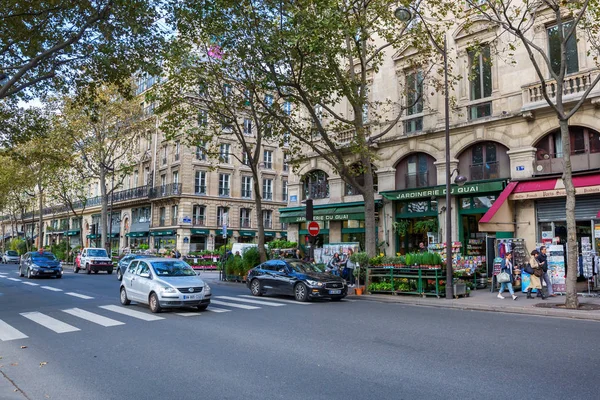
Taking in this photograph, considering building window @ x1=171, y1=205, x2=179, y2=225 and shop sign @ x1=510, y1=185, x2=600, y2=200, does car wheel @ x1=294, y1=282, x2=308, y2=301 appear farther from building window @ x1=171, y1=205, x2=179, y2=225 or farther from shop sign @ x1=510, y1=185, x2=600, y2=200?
building window @ x1=171, y1=205, x2=179, y2=225

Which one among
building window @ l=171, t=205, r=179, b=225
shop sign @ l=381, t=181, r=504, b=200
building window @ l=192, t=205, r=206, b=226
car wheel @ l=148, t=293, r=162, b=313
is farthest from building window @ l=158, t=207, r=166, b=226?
car wheel @ l=148, t=293, r=162, b=313

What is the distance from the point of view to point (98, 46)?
550 inches

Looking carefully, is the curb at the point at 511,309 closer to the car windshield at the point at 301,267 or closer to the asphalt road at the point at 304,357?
the asphalt road at the point at 304,357

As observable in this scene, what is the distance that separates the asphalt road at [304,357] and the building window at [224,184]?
39558 mm

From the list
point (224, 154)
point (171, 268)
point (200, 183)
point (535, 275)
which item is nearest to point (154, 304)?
point (171, 268)

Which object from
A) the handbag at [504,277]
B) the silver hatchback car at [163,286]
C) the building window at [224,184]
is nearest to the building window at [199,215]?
the building window at [224,184]

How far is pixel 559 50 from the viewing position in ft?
61.1

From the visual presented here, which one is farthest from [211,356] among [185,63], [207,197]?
[207,197]

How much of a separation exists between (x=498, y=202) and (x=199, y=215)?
35.9 meters

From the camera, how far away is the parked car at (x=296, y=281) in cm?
1546

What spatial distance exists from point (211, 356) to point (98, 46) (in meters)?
10.8

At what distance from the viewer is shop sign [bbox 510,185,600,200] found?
657 inches

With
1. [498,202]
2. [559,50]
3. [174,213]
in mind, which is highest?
[559,50]

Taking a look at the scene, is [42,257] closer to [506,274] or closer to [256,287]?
[256,287]
